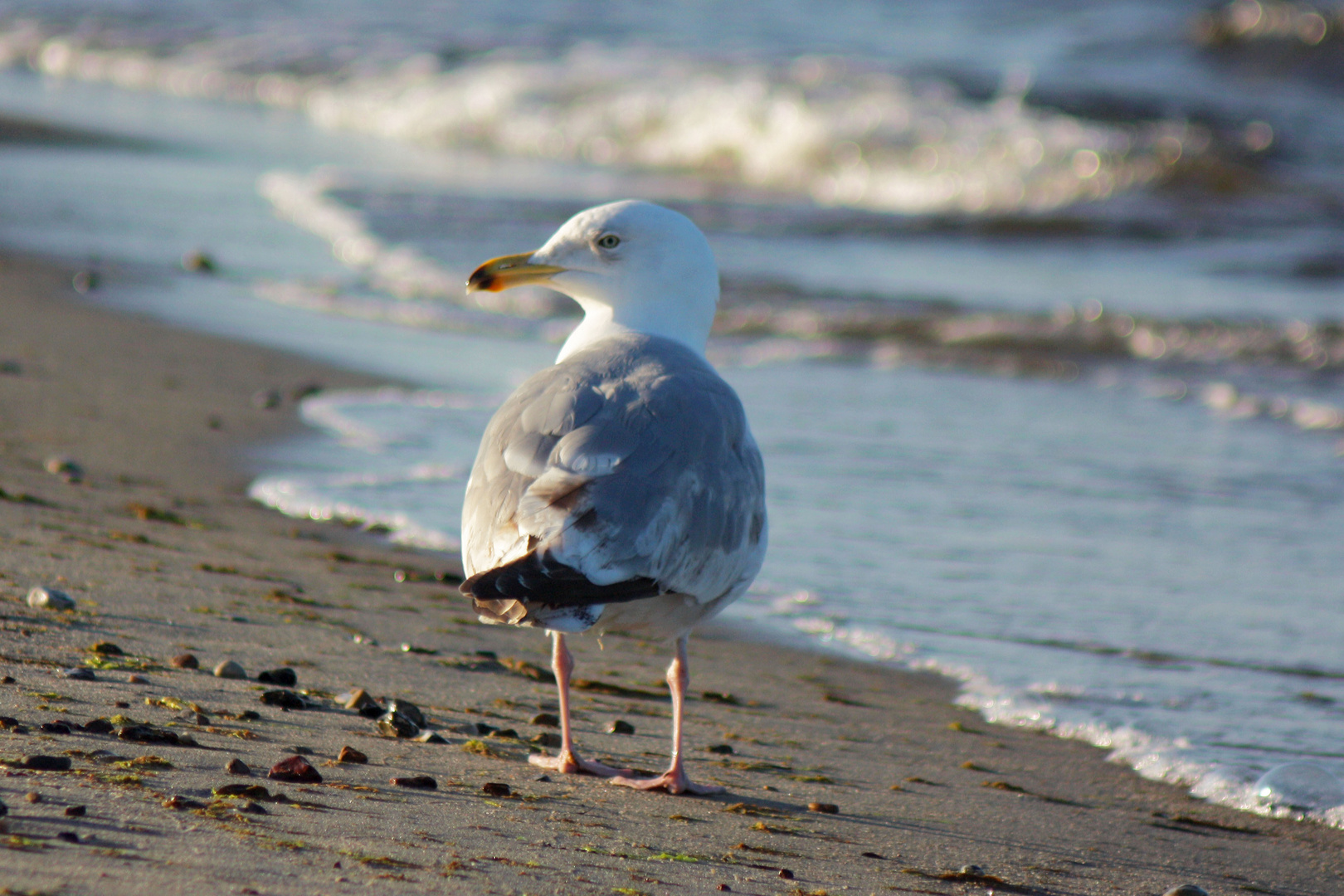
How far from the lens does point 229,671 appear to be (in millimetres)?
3273

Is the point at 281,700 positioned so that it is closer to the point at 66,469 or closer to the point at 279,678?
the point at 279,678

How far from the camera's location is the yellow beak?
3.94m

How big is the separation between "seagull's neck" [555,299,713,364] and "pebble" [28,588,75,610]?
1.25 metres

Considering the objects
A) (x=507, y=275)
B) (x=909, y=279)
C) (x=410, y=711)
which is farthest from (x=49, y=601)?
(x=909, y=279)

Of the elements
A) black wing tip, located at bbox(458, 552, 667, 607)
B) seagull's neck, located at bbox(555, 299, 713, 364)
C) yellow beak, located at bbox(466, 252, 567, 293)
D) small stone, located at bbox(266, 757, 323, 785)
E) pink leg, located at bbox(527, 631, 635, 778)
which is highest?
yellow beak, located at bbox(466, 252, 567, 293)

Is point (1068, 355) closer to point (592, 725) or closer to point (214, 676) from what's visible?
point (592, 725)

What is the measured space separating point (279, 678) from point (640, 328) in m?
1.19

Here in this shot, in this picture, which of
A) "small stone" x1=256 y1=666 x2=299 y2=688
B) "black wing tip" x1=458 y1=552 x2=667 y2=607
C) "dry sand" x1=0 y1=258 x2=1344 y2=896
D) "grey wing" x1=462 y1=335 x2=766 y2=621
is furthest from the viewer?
"small stone" x1=256 y1=666 x2=299 y2=688

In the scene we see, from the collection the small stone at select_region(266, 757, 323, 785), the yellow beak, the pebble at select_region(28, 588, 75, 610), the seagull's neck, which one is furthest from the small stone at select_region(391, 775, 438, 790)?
the yellow beak

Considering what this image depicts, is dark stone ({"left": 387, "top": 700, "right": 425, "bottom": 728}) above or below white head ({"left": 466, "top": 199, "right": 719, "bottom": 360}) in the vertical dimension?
below

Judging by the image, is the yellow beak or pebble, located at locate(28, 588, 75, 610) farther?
the yellow beak

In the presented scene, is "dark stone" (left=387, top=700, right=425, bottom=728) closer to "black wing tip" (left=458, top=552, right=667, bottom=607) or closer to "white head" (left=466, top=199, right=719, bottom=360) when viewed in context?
"black wing tip" (left=458, top=552, right=667, bottom=607)

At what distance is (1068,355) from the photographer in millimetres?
9609

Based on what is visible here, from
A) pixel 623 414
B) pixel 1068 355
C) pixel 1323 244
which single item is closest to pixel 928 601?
pixel 623 414
